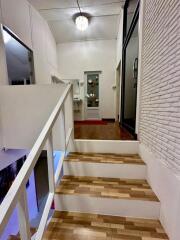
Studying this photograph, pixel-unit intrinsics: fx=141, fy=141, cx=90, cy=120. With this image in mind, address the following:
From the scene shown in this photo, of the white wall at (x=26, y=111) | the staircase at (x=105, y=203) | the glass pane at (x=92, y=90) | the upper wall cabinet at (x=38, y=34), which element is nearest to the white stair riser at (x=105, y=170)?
the staircase at (x=105, y=203)

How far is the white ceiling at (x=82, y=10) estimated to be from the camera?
3771 millimetres

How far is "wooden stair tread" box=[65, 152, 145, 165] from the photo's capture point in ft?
6.05

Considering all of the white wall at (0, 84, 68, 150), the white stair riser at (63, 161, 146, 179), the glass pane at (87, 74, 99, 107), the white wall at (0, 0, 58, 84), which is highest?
the white wall at (0, 0, 58, 84)

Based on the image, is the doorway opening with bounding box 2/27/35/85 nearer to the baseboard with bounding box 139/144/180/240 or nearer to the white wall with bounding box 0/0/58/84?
the white wall with bounding box 0/0/58/84

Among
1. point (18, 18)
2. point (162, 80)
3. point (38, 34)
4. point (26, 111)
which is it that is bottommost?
point (26, 111)

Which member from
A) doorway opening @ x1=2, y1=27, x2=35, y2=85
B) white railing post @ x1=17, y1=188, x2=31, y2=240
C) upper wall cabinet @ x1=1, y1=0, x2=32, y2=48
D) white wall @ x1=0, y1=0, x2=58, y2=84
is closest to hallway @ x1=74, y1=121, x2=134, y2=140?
white railing post @ x1=17, y1=188, x2=31, y2=240

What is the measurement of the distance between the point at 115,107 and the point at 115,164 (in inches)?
163

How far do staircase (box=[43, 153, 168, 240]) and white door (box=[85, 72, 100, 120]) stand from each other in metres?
4.29

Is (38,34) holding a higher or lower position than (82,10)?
lower

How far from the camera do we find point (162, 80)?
1.39m

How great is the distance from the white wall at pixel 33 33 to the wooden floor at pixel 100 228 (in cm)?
247

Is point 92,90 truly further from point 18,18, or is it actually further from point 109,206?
point 109,206

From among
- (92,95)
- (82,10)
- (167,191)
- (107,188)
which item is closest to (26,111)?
(107,188)

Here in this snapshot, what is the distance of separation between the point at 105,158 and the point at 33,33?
384cm
